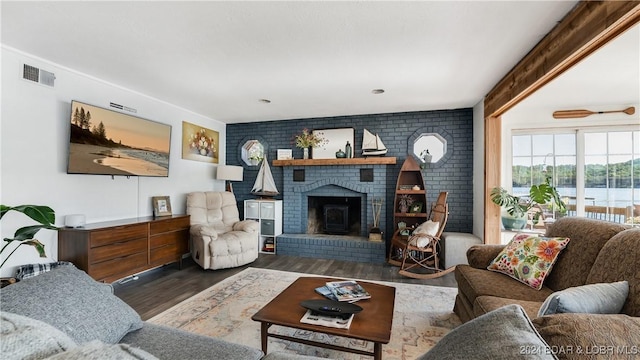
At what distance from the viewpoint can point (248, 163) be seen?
560 centimetres

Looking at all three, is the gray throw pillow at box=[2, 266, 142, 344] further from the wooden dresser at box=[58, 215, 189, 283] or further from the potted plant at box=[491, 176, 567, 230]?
the potted plant at box=[491, 176, 567, 230]

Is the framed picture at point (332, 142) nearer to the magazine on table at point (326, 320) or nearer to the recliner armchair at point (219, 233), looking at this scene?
the recliner armchair at point (219, 233)

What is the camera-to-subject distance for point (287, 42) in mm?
2381

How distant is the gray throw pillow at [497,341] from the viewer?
2.15ft

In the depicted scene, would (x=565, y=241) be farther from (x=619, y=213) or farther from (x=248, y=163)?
(x=248, y=163)

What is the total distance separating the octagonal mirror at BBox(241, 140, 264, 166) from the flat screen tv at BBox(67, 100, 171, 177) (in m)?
1.67

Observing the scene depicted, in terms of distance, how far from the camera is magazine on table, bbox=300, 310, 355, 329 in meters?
1.64

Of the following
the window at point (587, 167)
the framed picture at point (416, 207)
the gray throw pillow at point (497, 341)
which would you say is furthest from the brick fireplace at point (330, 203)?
the gray throw pillow at point (497, 341)

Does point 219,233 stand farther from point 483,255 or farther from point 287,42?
point 483,255

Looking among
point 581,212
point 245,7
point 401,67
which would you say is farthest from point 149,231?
point 581,212

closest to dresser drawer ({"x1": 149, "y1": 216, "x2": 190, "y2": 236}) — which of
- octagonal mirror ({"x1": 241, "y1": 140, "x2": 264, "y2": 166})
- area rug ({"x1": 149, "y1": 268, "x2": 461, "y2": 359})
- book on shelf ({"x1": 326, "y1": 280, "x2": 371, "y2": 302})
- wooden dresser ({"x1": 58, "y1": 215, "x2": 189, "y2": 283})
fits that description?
wooden dresser ({"x1": 58, "y1": 215, "x2": 189, "y2": 283})

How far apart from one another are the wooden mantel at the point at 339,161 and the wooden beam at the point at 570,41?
187 centimetres

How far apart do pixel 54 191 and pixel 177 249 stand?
148 centimetres

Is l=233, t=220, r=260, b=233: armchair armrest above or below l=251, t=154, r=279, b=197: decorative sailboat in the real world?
below
